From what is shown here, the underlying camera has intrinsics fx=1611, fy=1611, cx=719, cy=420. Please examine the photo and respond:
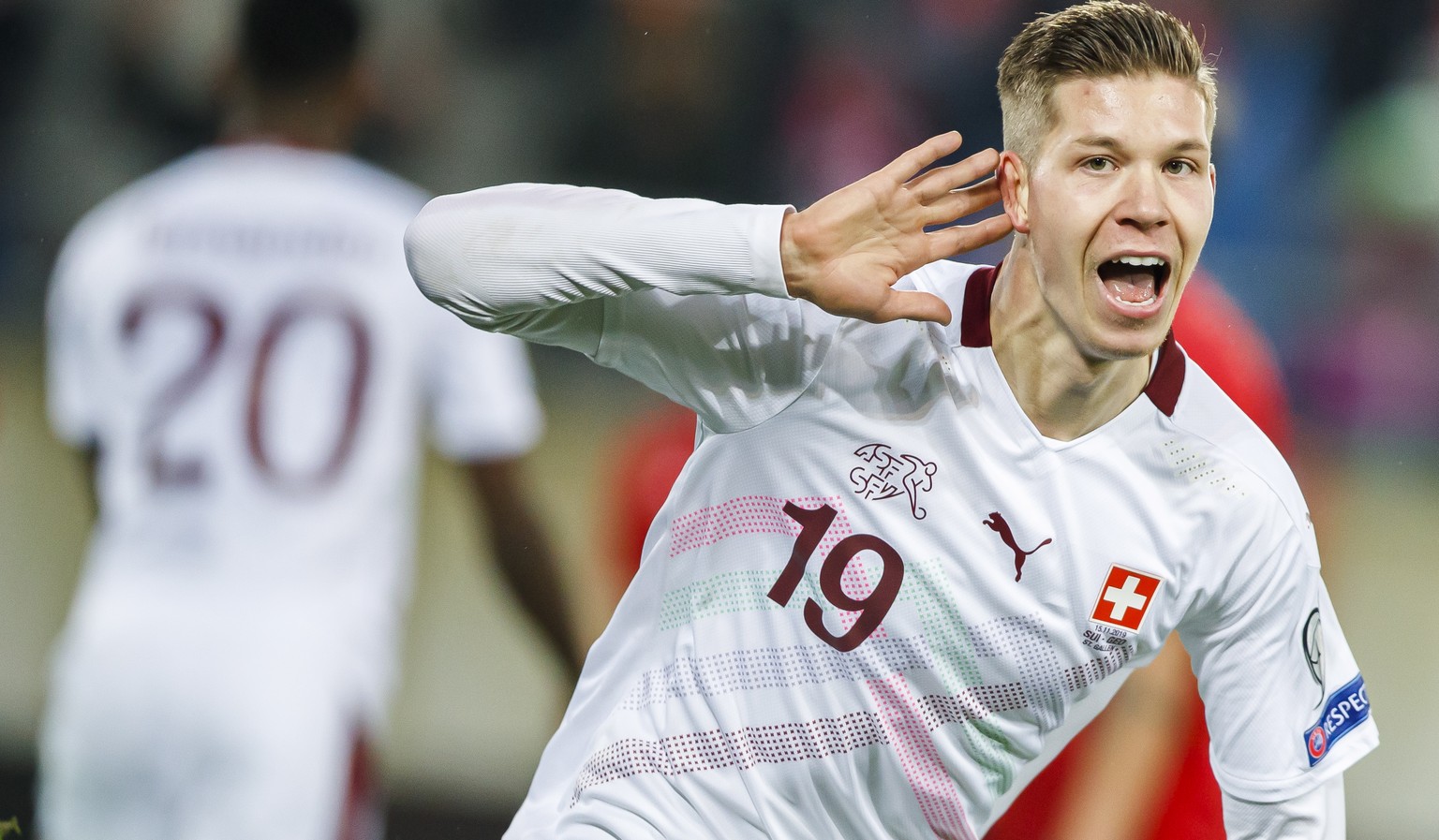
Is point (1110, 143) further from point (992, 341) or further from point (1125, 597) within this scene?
point (1125, 597)

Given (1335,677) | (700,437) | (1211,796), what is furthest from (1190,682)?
(700,437)

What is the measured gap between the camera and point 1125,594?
242cm

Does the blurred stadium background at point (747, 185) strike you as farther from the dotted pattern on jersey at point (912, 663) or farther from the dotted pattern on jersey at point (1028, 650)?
the dotted pattern on jersey at point (1028, 650)

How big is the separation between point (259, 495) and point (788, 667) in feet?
5.52

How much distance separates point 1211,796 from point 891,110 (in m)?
A: 2.33

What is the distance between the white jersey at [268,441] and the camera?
11.9 ft

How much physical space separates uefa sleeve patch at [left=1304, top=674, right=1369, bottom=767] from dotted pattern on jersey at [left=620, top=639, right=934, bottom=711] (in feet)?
1.99

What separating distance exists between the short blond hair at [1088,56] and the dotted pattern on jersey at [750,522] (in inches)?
24.3

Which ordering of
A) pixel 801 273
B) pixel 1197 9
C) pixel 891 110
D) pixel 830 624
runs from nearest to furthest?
pixel 801 273, pixel 830 624, pixel 1197 9, pixel 891 110

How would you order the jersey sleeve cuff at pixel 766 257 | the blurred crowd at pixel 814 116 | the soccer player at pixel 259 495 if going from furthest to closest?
the blurred crowd at pixel 814 116
the soccer player at pixel 259 495
the jersey sleeve cuff at pixel 766 257

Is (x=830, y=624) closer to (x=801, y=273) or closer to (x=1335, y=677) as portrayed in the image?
(x=801, y=273)

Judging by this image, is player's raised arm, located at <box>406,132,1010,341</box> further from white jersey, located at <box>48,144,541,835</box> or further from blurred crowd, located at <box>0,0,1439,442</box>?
blurred crowd, located at <box>0,0,1439,442</box>

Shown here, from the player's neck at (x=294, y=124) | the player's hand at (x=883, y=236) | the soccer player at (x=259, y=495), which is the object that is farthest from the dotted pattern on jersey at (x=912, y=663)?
the player's neck at (x=294, y=124)

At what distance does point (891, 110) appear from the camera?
502 centimetres
